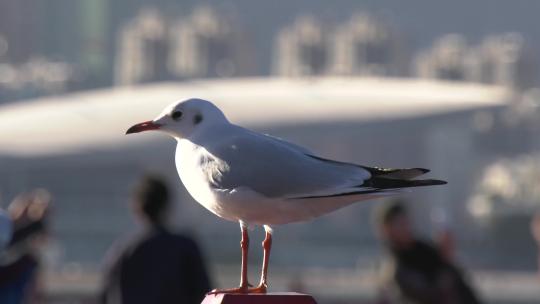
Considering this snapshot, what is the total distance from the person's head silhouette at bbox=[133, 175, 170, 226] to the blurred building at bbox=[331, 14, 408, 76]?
12368cm

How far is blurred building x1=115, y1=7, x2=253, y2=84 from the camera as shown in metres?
133

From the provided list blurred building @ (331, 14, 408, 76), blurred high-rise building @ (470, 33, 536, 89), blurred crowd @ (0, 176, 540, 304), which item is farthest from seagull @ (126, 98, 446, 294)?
blurred high-rise building @ (470, 33, 536, 89)

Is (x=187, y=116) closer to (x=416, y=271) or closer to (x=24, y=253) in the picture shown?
(x=24, y=253)

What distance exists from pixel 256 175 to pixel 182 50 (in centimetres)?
13591

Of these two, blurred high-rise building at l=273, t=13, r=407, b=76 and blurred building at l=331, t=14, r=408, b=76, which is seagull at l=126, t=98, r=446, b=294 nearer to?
blurred high-rise building at l=273, t=13, r=407, b=76

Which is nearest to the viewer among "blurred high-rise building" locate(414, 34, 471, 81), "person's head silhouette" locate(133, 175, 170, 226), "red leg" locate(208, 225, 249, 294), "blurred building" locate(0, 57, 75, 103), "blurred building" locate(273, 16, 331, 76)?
"red leg" locate(208, 225, 249, 294)

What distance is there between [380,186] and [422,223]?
3620 inches

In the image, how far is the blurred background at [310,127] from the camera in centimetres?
8381

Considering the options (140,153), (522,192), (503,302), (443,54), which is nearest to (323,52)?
(443,54)

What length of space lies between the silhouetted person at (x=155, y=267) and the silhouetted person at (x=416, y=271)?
0.92 metres

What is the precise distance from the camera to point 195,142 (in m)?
4.45

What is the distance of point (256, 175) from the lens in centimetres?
436

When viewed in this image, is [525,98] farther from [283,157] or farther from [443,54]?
[283,157]

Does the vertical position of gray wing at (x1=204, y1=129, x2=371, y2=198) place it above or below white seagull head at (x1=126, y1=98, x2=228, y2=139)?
below
